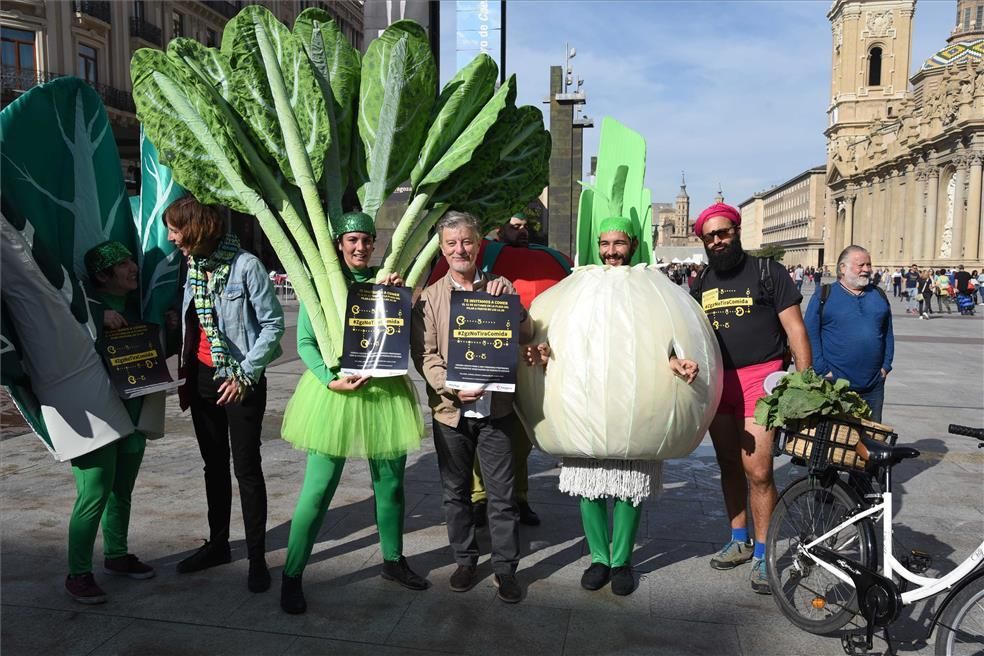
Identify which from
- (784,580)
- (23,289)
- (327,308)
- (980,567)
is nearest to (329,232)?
(327,308)

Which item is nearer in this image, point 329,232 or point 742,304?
point 329,232

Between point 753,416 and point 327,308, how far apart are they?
212 centimetres

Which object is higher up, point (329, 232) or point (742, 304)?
point (329, 232)

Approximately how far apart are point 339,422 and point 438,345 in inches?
22.3

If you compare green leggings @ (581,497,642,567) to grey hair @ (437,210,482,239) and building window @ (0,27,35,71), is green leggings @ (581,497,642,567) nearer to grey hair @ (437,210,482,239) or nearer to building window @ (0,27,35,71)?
grey hair @ (437,210,482,239)

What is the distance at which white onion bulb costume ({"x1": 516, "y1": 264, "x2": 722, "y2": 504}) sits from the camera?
3033mm

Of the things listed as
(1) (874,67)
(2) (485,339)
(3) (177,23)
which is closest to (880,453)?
(2) (485,339)

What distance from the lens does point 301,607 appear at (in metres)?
3.25

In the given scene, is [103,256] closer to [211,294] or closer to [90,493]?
[211,294]

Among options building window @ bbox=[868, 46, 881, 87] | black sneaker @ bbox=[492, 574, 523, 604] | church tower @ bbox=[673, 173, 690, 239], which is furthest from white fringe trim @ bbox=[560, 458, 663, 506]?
church tower @ bbox=[673, 173, 690, 239]

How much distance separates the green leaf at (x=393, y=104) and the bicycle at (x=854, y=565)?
7.42ft

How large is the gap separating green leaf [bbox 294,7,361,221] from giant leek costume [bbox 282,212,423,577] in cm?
37

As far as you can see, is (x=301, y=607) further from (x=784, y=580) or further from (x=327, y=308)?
(x=784, y=580)

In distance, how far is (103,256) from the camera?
131 inches
